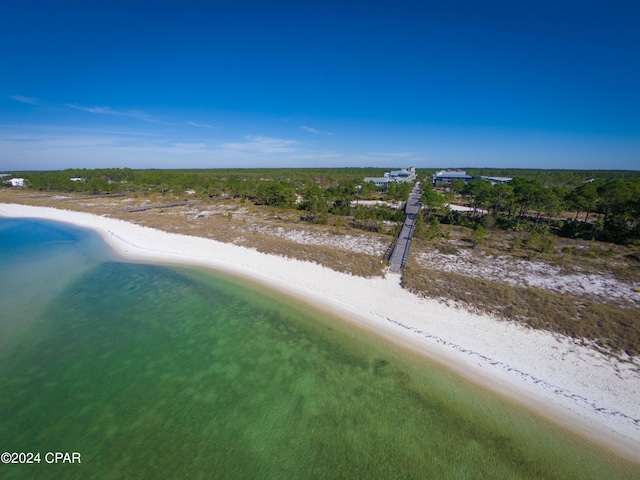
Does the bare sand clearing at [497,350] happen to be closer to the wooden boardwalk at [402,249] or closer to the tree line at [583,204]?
the wooden boardwalk at [402,249]

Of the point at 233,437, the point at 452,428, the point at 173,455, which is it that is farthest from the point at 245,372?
the point at 452,428

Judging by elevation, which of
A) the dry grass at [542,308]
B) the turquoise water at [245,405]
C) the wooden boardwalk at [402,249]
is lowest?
the turquoise water at [245,405]

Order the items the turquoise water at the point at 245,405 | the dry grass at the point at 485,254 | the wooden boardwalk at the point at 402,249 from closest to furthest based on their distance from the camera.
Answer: the turquoise water at the point at 245,405
the dry grass at the point at 485,254
the wooden boardwalk at the point at 402,249

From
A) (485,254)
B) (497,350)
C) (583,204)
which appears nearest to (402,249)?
(485,254)

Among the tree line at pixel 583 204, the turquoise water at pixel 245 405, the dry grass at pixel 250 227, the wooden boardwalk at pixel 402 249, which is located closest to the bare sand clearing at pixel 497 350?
the turquoise water at pixel 245 405

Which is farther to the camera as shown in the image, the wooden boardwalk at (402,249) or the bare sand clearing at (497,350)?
the wooden boardwalk at (402,249)
